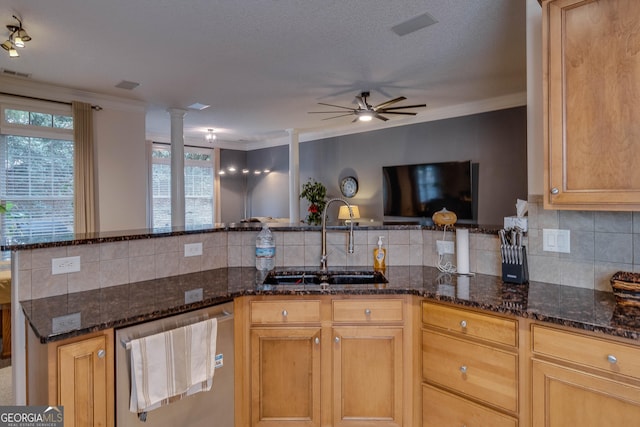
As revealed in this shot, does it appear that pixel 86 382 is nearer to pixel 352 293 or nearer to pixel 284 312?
pixel 284 312

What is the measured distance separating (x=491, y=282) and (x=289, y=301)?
43.2 inches

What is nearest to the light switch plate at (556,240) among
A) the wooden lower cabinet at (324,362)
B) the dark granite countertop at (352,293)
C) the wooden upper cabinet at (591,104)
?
the dark granite countertop at (352,293)

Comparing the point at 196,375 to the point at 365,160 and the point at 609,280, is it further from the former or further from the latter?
the point at 365,160

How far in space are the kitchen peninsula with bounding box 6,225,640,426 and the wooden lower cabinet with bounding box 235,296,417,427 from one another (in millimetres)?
10

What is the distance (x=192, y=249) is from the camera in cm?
231

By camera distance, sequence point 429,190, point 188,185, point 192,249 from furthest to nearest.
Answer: point 188,185 → point 429,190 → point 192,249

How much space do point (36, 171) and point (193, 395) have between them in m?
4.24

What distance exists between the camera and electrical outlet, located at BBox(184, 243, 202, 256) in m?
2.29

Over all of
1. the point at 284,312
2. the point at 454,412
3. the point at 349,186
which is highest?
the point at 349,186

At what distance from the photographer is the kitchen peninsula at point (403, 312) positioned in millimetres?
1396

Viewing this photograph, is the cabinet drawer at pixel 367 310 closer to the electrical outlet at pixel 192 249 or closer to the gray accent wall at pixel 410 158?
the electrical outlet at pixel 192 249

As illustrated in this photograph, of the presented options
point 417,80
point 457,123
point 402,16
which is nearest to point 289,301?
point 402,16

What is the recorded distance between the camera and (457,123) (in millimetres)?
5285

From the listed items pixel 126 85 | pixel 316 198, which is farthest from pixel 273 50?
pixel 316 198
